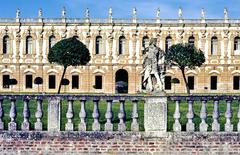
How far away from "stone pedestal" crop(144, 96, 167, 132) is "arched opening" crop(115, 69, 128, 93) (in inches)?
2104

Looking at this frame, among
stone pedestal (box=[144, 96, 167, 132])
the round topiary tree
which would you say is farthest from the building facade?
stone pedestal (box=[144, 96, 167, 132])

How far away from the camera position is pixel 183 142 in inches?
471

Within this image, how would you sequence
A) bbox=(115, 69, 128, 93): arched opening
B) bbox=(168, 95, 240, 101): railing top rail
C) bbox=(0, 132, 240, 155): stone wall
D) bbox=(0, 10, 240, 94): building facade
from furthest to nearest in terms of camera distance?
1. bbox=(115, 69, 128, 93): arched opening
2. bbox=(0, 10, 240, 94): building facade
3. bbox=(168, 95, 240, 101): railing top rail
4. bbox=(0, 132, 240, 155): stone wall

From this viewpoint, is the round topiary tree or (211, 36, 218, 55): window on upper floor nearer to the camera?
the round topiary tree

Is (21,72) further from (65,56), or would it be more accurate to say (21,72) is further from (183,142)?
(183,142)

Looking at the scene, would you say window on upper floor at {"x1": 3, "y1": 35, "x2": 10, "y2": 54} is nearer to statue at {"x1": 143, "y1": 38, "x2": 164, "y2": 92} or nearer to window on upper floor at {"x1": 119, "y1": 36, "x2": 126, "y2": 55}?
window on upper floor at {"x1": 119, "y1": 36, "x2": 126, "y2": 55}

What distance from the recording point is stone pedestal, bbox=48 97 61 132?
1204 centimetres

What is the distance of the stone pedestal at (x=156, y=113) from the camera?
12.0m

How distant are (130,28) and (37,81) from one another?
13420 mm

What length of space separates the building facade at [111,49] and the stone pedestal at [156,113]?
52.0 m

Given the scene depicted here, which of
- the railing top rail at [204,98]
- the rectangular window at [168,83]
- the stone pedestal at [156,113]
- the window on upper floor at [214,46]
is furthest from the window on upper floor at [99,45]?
the stone pedestal at [156,113]

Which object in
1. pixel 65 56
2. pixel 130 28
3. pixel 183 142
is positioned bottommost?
pixel 183 142

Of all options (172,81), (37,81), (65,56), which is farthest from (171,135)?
(37,81)

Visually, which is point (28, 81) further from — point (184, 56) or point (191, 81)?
point (184, 56)
